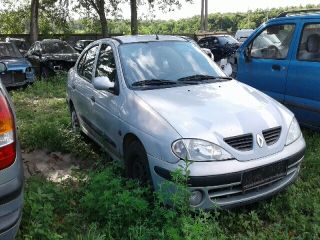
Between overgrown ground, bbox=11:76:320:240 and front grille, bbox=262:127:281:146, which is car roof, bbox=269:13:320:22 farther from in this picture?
front grille, bbox=262:127:281:146

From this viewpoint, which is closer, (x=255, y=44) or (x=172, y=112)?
A: (x=172, y=112)

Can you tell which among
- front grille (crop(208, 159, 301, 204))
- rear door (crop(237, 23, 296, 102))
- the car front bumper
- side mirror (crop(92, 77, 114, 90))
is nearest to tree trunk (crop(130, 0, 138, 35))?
rear door (crop(237, 23, 296, 102))

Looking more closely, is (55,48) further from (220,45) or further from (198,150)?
Result: (198,150)

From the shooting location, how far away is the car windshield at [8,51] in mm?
12192

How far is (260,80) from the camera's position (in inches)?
255

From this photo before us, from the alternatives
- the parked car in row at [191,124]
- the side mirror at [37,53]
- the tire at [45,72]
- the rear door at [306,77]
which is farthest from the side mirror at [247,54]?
the side mirror at [37,53]

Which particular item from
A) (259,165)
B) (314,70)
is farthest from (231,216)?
(314,70)

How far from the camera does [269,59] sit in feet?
20.6

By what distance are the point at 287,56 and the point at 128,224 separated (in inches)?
145

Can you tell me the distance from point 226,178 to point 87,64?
315cm

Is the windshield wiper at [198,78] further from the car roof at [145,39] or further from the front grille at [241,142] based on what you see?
the front grille at [241,142]

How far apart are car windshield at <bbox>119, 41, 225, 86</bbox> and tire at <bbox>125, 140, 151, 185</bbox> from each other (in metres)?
0.79

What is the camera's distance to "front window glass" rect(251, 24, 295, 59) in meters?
6.06

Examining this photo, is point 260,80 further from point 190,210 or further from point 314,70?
point 190,210
